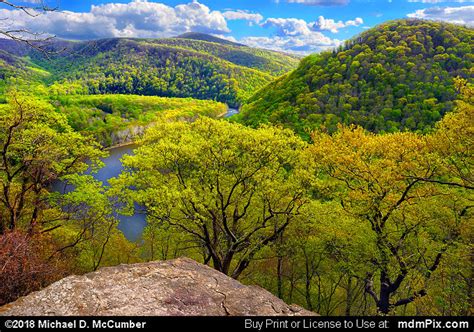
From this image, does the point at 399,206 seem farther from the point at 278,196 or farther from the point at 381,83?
the point at 381,83

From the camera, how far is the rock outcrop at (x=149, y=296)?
8758 millimetres

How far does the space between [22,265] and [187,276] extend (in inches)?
287

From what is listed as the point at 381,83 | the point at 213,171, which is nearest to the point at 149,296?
the point at 213,171

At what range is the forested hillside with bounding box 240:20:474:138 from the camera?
66.0m

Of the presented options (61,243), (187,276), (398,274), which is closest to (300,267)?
(398,274)
